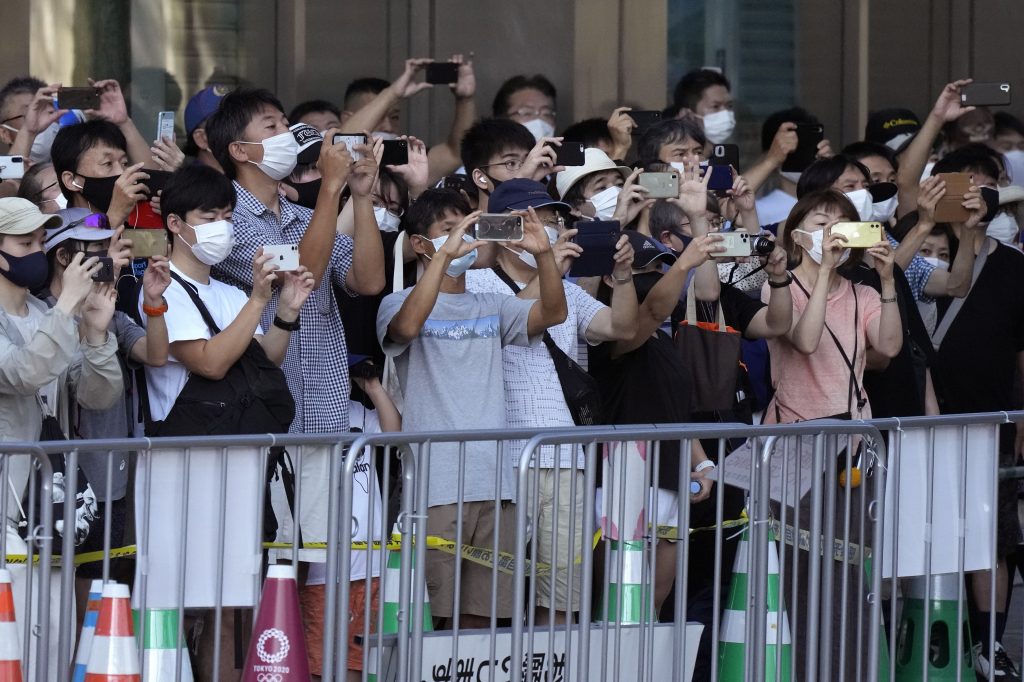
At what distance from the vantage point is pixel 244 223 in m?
6.71

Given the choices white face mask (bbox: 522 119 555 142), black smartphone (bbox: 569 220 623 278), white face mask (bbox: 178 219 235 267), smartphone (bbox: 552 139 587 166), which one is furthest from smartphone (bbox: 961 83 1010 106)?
white face mask (bbox: 178 219 235 267)

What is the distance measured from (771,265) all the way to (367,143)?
1.61 metres

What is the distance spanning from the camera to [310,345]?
6672 mm

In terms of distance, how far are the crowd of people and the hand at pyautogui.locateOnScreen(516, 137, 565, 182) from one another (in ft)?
0.04

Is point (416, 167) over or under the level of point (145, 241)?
over

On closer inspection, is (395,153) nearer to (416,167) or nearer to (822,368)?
(416,167)

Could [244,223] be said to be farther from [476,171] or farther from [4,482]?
[4,482]

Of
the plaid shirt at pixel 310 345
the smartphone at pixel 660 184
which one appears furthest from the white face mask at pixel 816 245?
the plaid shirt at pixel 310 345

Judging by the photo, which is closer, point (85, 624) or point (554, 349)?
point (85, 624)

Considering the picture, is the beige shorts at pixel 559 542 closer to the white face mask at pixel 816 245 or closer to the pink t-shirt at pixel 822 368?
the pink t-shirt at pixel 822 368

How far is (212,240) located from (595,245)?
1.34 m

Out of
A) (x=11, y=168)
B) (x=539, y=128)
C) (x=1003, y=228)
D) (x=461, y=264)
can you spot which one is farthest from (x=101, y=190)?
(x=1003, y=228)

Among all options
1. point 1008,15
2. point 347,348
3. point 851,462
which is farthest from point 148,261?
point 1008,15

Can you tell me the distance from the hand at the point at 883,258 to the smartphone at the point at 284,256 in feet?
7.51
